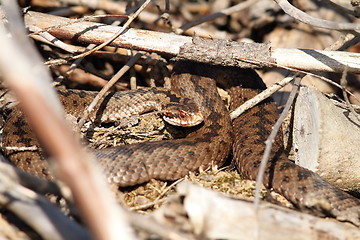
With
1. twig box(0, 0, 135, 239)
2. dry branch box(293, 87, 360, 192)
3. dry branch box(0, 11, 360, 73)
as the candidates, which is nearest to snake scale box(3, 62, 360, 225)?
dry branch box(293, 87, 360, 192)

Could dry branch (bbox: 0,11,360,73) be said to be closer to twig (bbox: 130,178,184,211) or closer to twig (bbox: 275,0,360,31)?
twig (bbox: 275,0,360,31)

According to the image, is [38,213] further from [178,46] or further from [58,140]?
[178,46]

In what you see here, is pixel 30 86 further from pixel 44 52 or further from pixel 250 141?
pixel 44 52

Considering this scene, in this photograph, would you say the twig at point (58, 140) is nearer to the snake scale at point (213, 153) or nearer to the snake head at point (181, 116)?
the snake scale at point (213, 153)

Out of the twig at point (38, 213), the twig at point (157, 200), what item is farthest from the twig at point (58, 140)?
the twig at point (157, 200)

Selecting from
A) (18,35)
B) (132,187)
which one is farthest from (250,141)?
(18,35)

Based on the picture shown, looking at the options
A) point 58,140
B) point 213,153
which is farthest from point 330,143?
point 58,140
